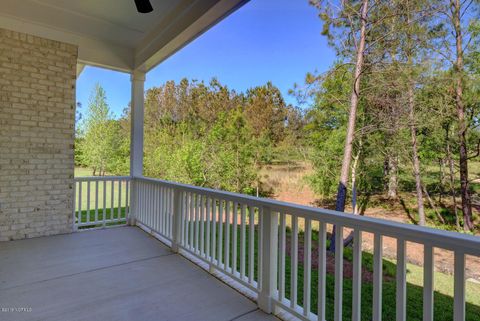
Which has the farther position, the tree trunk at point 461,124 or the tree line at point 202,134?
the tree line at point 202,134

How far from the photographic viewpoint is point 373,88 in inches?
236

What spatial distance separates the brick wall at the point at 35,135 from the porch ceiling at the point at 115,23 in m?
0.21

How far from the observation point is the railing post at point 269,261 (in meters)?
2.10

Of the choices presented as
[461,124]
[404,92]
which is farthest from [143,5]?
[461,124]

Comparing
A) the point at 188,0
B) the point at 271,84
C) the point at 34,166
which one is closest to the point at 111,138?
the point at 34,166

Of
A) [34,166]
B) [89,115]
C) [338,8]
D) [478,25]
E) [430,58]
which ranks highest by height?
[338,8]

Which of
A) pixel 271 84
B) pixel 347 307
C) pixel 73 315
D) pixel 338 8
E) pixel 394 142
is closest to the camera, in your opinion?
pixel 73 315

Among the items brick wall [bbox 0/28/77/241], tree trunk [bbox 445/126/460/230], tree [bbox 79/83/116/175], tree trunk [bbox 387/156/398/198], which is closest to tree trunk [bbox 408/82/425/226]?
tree trunk [bbox 387/156/398/198]

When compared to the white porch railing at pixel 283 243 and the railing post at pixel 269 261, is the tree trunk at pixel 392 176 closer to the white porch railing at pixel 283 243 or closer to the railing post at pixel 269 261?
the white porch railing at pixel 283 243

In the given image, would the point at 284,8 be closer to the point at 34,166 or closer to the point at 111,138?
the point at 111,138

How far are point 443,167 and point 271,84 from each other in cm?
656

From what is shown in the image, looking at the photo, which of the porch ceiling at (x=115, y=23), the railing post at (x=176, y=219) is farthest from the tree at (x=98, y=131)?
the railing post at (x=176, y=219)

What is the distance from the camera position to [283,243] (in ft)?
6.77

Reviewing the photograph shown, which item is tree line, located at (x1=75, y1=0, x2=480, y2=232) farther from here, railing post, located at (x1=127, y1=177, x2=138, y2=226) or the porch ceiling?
the porch ceiling
